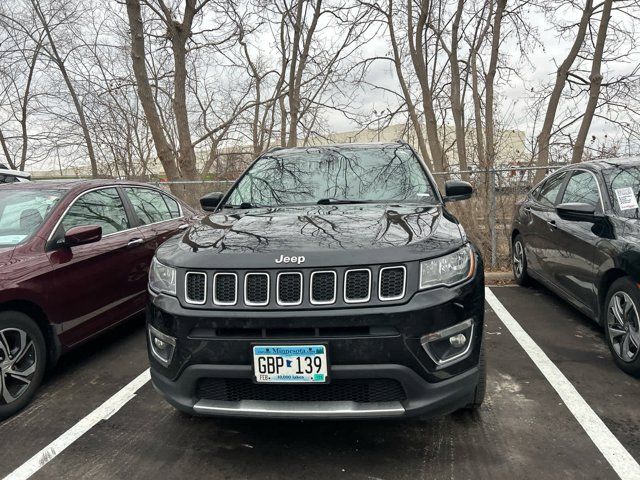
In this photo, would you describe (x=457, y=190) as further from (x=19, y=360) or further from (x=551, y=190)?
(x=19, y=360)

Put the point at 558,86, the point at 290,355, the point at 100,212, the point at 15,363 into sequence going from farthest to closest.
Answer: the point at 558,86
the point at 100,212
the point at 15,363
the point at 290,355

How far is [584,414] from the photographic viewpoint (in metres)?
2.98

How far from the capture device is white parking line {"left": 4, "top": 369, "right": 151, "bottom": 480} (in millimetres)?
2566

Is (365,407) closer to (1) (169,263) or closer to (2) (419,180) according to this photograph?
(1) (169,263)

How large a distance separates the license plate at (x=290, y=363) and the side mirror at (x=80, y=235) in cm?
210

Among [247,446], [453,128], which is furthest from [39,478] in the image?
[453,128]

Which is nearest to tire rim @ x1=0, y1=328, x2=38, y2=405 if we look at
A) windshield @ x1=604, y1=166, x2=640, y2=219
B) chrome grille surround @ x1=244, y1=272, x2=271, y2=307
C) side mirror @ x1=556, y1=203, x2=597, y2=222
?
chrome grille surround @ x1=244, y1=272, x2=271, y2=307

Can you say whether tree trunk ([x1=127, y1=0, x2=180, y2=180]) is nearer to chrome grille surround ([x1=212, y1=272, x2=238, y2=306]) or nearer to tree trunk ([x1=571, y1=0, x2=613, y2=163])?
tree trunk ([x1=571, y1=0, x2=613, y2=163])

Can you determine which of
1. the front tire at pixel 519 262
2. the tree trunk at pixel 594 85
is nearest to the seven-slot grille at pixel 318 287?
the front tire at pixel 519 262

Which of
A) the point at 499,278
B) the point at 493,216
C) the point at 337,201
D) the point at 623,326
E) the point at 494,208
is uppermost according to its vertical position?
the point at 337,201

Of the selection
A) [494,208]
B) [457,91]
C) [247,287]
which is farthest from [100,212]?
[457,91]

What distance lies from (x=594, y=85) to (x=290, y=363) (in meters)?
11.2

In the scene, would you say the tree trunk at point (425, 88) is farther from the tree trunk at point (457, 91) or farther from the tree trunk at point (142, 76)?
the tree trunk at point (142, 76)

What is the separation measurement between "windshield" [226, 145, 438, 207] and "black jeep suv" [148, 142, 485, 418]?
0.87 metres
